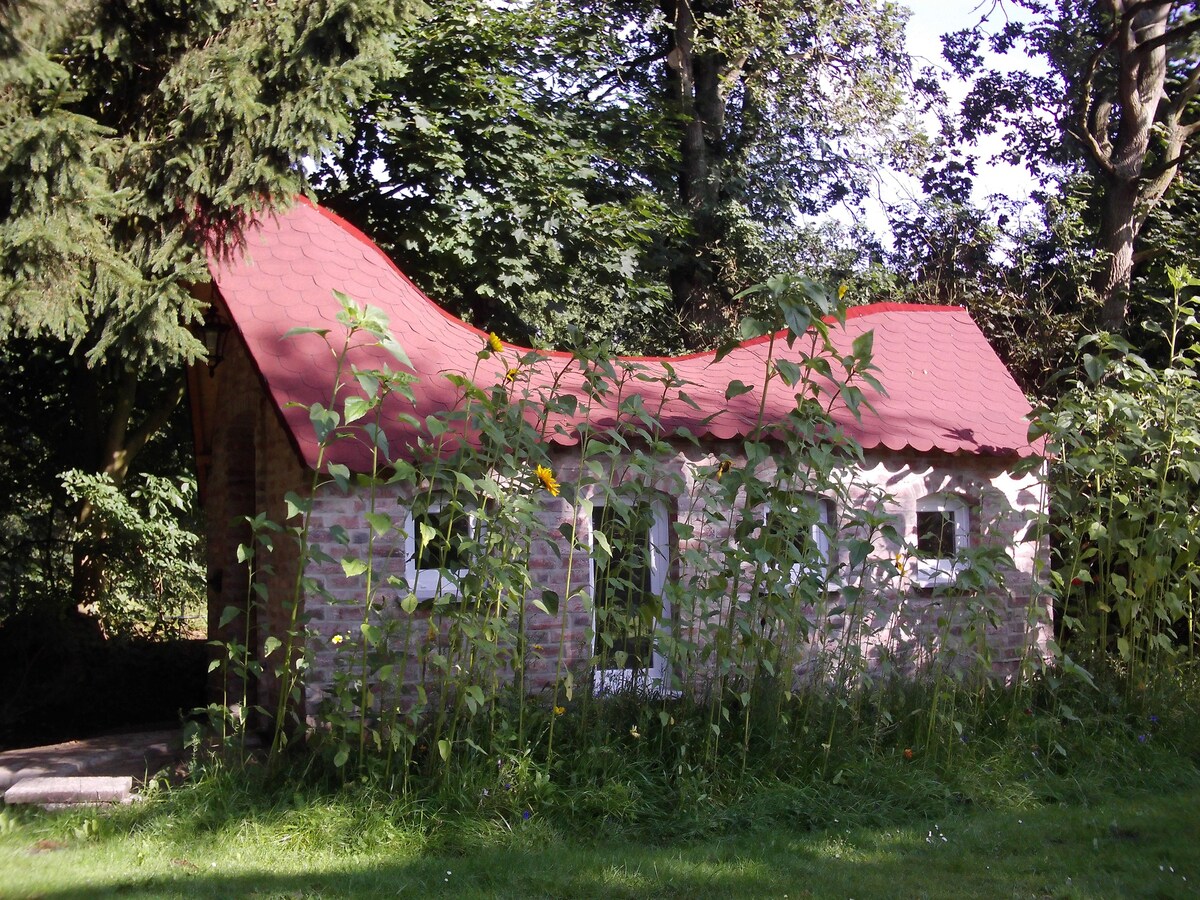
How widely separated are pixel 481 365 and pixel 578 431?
2142mm

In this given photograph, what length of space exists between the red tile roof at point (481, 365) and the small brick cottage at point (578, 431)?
0.6 inches

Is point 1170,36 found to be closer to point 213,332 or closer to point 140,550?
point 213,332

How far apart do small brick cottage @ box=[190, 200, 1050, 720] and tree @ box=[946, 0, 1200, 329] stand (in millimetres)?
4517

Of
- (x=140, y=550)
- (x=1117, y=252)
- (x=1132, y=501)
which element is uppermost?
(x=1117, y=252)

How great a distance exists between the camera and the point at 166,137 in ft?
24.9

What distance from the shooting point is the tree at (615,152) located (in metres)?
13.8

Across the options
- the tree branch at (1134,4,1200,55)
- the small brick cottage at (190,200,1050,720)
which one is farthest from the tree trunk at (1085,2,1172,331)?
the small brick cottage at (190,200,1050,720)

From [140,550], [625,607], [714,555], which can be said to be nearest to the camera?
[625,607]

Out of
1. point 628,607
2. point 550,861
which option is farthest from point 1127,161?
point 550,861

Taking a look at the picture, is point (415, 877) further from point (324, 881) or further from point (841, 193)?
point (841, 193)

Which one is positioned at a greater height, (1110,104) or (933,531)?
(1110,104)

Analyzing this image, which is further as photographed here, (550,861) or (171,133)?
(171,133)

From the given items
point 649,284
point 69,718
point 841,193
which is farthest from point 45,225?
point 841,193

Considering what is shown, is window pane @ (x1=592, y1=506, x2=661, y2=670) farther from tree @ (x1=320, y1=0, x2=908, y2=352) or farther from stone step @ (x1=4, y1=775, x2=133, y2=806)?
tree @ (x1=320, y1=0, x2=908, y2=352)
